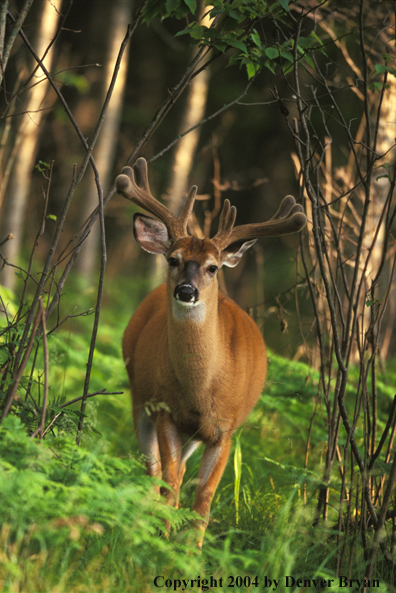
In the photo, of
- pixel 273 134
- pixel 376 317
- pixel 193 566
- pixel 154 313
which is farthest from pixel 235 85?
pixel 193 566

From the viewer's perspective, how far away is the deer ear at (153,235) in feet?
16.4

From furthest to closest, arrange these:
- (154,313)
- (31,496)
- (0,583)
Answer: (154,313), (31,496), (0,583)

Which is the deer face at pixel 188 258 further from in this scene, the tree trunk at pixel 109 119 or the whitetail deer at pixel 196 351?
the tree trunk at pixel 109 119

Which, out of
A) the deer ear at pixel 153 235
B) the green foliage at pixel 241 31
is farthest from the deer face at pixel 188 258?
the green foliage at pixel 241 31

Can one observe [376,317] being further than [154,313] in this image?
No

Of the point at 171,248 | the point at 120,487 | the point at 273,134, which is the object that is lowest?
the point at 120,487

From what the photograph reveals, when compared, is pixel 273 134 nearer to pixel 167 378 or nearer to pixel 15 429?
pixel 167 378

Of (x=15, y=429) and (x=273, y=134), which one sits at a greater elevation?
(x=273, y=134)

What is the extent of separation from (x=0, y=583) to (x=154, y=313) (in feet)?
11.7

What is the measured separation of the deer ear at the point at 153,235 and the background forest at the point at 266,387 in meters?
0.56

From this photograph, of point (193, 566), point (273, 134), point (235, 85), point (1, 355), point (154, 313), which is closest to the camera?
point (193, 566)

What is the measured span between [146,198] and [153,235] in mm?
355

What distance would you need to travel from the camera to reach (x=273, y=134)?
23266 mm

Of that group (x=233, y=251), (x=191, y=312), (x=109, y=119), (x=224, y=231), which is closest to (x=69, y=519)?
(x=191, y=312)
